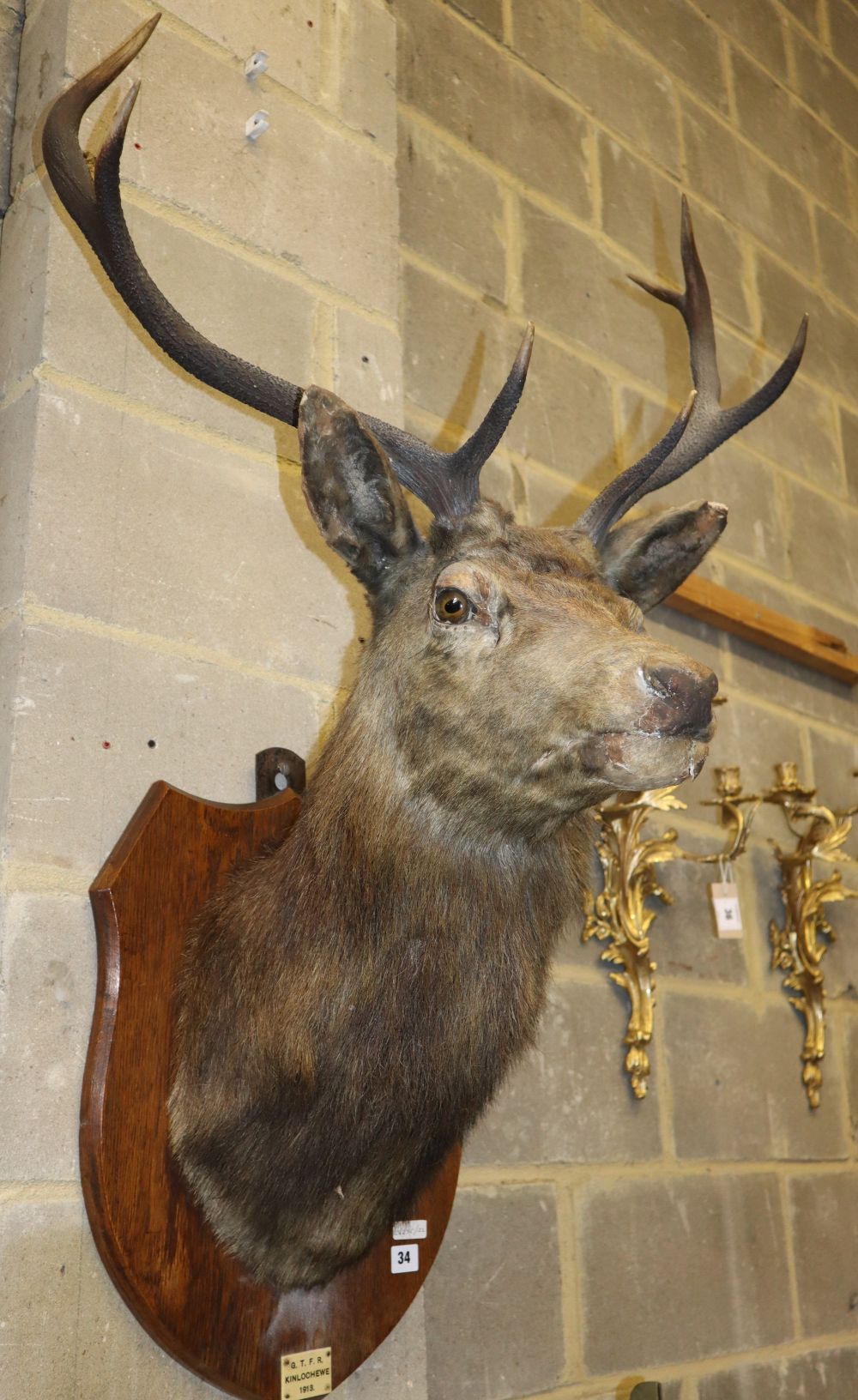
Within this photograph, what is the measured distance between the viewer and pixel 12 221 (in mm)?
1652

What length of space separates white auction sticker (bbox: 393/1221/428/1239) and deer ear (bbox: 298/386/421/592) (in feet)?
2.53

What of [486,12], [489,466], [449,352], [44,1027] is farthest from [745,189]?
[44,1027]

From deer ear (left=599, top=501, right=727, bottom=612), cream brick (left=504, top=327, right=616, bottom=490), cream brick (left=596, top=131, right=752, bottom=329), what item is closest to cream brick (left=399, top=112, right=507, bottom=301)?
cream brick (left=504, top=327, right=616, bottom=490)

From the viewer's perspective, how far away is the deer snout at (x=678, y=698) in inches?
45.4

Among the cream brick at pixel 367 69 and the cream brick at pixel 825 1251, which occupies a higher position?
the cream brick at pixel 367 69

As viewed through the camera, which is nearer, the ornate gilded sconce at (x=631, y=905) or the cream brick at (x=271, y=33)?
the cream brick at (x=271, y=33)

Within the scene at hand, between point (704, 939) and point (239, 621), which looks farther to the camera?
point (704, 939)

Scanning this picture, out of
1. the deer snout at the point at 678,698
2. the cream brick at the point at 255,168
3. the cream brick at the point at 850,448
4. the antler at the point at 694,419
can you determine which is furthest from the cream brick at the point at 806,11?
the deer snout at the point at 678,698

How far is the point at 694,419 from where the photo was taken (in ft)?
5.55

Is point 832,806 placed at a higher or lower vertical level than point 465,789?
lower

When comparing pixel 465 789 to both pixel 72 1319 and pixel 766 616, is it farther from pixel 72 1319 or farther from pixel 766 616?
pixel 766 616

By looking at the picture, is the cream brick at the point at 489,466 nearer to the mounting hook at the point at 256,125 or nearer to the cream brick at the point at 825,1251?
the mounting hook at the point at 256,125

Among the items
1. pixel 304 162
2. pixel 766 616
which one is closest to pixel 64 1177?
pixel 304 162

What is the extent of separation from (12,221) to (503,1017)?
121cm
